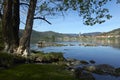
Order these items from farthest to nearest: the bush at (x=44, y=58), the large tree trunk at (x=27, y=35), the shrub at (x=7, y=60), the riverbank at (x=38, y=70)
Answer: the bush at (x=44, y=58)
the large tree trunk at (x=27, y=35)
the shrub at (x=7, y=60)
the riverbank at (x=38, y=70)

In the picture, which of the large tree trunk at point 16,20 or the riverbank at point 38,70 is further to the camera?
the large tree trunk at point 16,20

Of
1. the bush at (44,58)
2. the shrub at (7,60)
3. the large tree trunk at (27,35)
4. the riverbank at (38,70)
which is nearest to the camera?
the riverbank at (38,70)

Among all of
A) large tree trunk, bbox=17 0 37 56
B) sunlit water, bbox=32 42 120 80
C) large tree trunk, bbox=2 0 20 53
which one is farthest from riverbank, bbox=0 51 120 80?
sunlit water, bbox=32 42 120 80

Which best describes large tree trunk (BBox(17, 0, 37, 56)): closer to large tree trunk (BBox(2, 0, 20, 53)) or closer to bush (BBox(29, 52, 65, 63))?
large tree trunk (BBox(2, 0, 20, 53))

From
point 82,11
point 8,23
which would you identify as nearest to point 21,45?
point 8,23

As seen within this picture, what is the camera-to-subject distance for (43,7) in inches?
976

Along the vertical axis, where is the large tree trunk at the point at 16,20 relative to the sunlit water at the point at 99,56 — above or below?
above

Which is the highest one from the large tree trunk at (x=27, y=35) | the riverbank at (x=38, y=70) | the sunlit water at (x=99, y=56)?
the large tree trunk at (x=27, y=35)

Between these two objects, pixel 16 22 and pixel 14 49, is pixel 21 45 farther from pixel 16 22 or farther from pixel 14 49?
pixel 16 22

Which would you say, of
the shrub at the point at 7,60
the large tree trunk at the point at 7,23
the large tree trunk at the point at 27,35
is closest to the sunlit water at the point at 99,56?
the large tree trunk at the point at 27,35

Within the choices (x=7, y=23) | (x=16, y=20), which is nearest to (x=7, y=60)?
(x=7, y=23)

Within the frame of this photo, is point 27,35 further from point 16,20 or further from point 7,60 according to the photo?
point 7,60

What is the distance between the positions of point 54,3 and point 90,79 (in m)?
9.77

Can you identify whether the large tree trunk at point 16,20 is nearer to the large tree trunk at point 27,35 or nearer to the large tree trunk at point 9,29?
the large tree trunk at point 9,29
